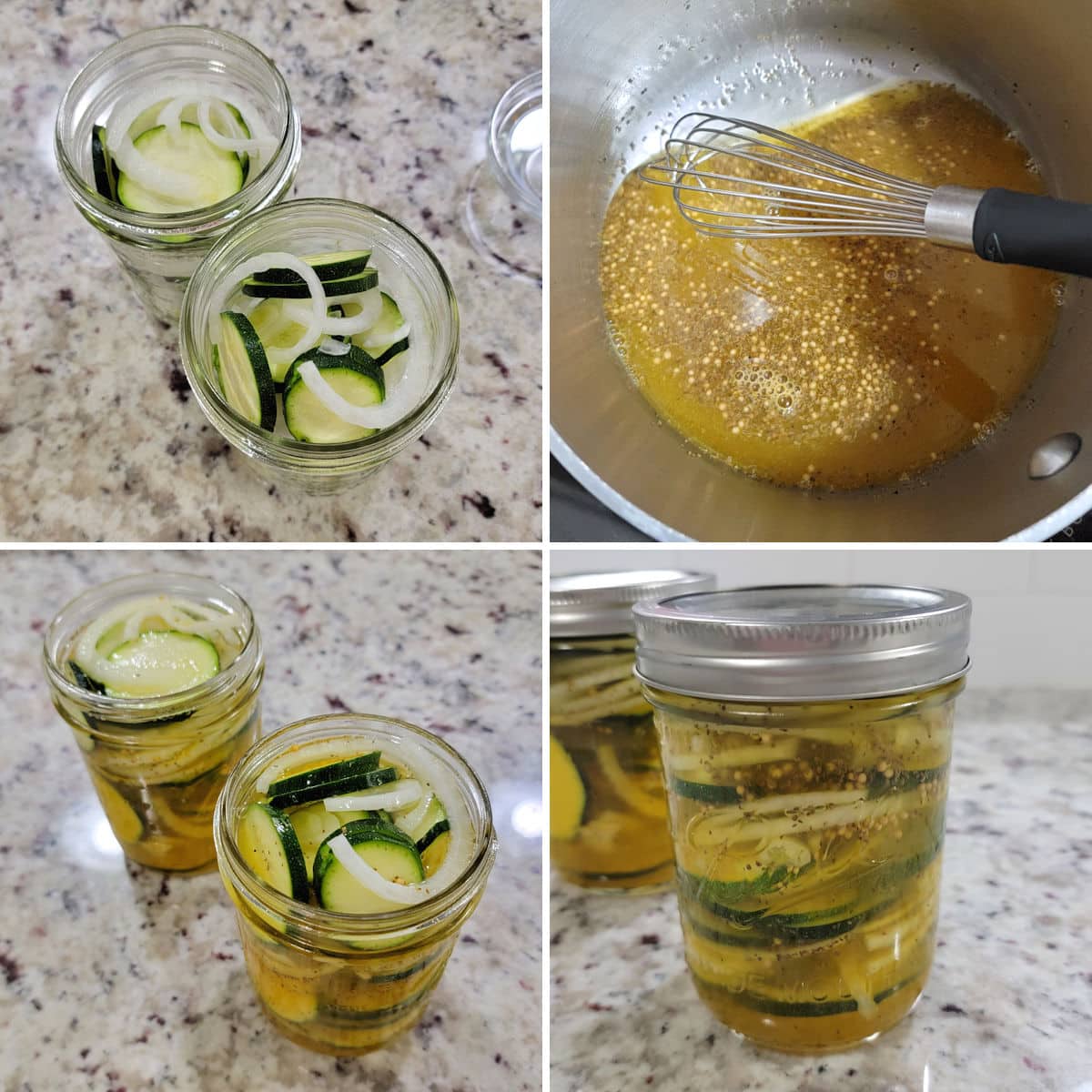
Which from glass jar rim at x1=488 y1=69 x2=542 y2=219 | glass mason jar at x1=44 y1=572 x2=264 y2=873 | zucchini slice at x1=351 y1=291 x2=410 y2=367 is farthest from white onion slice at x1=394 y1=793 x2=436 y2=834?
glass jar rim at x1=488 y1=69 x2=542 y2=219

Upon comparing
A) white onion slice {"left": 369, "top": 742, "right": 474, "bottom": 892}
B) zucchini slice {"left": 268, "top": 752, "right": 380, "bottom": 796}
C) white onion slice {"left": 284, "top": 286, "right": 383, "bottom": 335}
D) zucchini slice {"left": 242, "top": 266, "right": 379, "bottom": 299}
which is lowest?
white onion slice {"left": 369, "top": 742, "right": 474, "bottom": 892}

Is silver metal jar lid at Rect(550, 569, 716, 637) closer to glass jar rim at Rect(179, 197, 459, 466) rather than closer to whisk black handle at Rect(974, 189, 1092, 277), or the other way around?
glass jar rim at Rect(179, 197, 459, 466)

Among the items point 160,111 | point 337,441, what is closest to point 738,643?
point 337,441

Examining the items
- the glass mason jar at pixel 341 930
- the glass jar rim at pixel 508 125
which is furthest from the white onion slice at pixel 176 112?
the glass mason jar at pixel 341 930

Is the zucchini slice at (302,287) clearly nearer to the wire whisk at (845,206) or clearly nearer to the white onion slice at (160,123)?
the white onion slice at (160,123)

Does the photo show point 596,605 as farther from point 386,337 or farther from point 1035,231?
point 1035,231

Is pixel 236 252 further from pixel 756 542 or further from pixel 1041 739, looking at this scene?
pixel 1041 739

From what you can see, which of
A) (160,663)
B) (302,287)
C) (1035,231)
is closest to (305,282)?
(302,287)

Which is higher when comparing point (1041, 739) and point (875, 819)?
point (875, 819)
